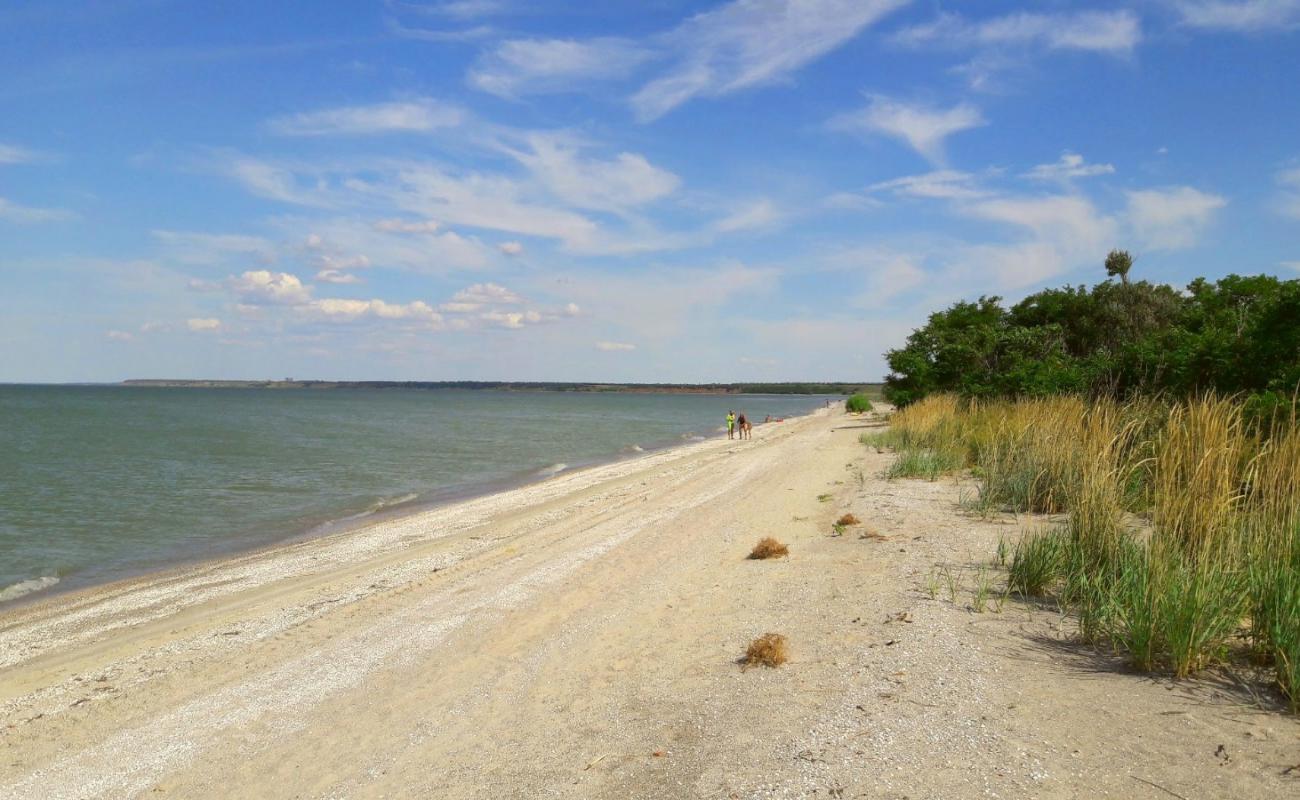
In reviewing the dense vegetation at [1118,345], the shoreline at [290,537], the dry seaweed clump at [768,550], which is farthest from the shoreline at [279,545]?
the dense vegetation at [1118,345]

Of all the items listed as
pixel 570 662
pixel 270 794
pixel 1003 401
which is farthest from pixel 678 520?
pixel 1003 401

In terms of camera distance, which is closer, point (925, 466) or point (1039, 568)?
point (1039, 568)

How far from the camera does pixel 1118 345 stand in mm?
28688

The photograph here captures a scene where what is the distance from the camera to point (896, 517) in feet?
36.6

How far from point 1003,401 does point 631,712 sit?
18191 millimetres

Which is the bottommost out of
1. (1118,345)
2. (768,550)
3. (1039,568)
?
(768,550)

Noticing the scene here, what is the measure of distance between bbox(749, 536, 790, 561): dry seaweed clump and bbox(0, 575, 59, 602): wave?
1123cm

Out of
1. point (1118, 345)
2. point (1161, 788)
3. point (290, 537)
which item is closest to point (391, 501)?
point (290, 537)

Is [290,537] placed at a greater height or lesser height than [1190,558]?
lesser

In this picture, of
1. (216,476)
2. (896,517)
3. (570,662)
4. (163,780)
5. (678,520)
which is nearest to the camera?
(163,780)

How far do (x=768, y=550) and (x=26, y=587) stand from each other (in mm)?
11796

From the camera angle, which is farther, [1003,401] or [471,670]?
[1003,401]

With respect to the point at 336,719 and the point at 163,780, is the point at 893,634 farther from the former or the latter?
the point at 163,780

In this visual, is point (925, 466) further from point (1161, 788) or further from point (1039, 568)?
point (1161, 788)
